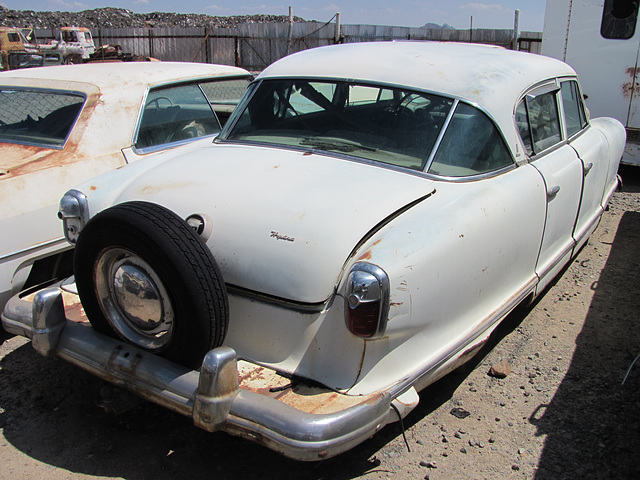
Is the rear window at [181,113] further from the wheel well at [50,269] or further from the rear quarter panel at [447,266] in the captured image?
the rear quarter panel at [447,266]

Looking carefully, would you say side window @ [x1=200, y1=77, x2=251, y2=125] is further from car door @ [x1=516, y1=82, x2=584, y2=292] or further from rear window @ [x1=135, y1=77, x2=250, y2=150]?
car door @ [x1=516, y1=82, x2=584, y2=292]

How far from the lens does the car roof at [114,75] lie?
4.27 metres

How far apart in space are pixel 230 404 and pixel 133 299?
64 cm

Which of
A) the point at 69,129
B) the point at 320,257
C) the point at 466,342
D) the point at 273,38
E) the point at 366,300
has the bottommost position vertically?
the point at 466,342

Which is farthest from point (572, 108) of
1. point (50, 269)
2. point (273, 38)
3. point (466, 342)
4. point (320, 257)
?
point (273, 38)

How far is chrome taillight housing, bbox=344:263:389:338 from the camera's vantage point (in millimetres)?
2145

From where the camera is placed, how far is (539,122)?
370cm

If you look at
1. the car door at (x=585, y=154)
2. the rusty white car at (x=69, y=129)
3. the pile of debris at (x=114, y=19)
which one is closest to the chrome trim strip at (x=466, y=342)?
the car door at (x=585, y=154)

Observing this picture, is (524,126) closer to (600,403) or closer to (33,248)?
(600,403)

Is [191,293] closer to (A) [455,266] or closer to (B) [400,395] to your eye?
(B) [400,395]

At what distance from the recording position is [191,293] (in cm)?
220

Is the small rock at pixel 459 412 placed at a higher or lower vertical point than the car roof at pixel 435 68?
lower

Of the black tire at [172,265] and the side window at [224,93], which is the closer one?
the black tire at [172,265]

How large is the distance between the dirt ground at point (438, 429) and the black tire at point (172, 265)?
1.97ft
